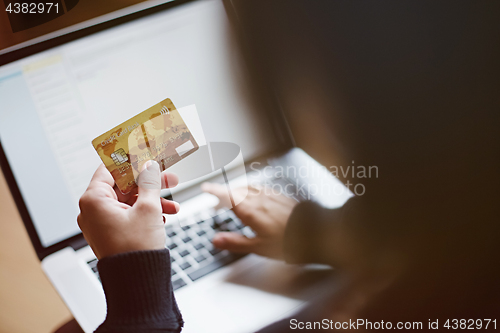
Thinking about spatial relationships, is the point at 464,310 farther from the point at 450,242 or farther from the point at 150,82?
the point at 150,82

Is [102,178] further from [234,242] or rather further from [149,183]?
[234,242]

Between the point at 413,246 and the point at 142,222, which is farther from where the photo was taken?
the point at 413,246

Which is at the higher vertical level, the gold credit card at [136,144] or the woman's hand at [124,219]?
the gold credit card at [136,144]

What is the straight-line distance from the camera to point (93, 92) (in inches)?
19.9

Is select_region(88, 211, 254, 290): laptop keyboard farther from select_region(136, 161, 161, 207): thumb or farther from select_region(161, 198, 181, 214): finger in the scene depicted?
select_region(136, 161, 161, 207): thumb

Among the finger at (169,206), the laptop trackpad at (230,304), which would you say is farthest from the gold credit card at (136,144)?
the laptop trackpad at (230,304)

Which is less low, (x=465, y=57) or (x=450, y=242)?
(x=465, y=57)

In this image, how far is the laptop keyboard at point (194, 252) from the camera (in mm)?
537

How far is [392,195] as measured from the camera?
536mm

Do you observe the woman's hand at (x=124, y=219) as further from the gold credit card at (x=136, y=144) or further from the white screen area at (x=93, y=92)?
the white screen area at (x=93, y=92)

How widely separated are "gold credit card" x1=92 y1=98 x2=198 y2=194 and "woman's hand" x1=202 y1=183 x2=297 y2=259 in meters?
0.15

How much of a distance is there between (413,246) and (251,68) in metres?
0.41

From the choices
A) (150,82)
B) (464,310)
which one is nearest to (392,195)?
(464,310)

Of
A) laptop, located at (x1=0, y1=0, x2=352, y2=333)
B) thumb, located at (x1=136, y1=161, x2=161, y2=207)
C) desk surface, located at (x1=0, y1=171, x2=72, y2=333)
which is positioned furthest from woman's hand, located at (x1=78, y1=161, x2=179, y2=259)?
desk surface, located at (x1=0, y1=171, x2=72, y2=333)
